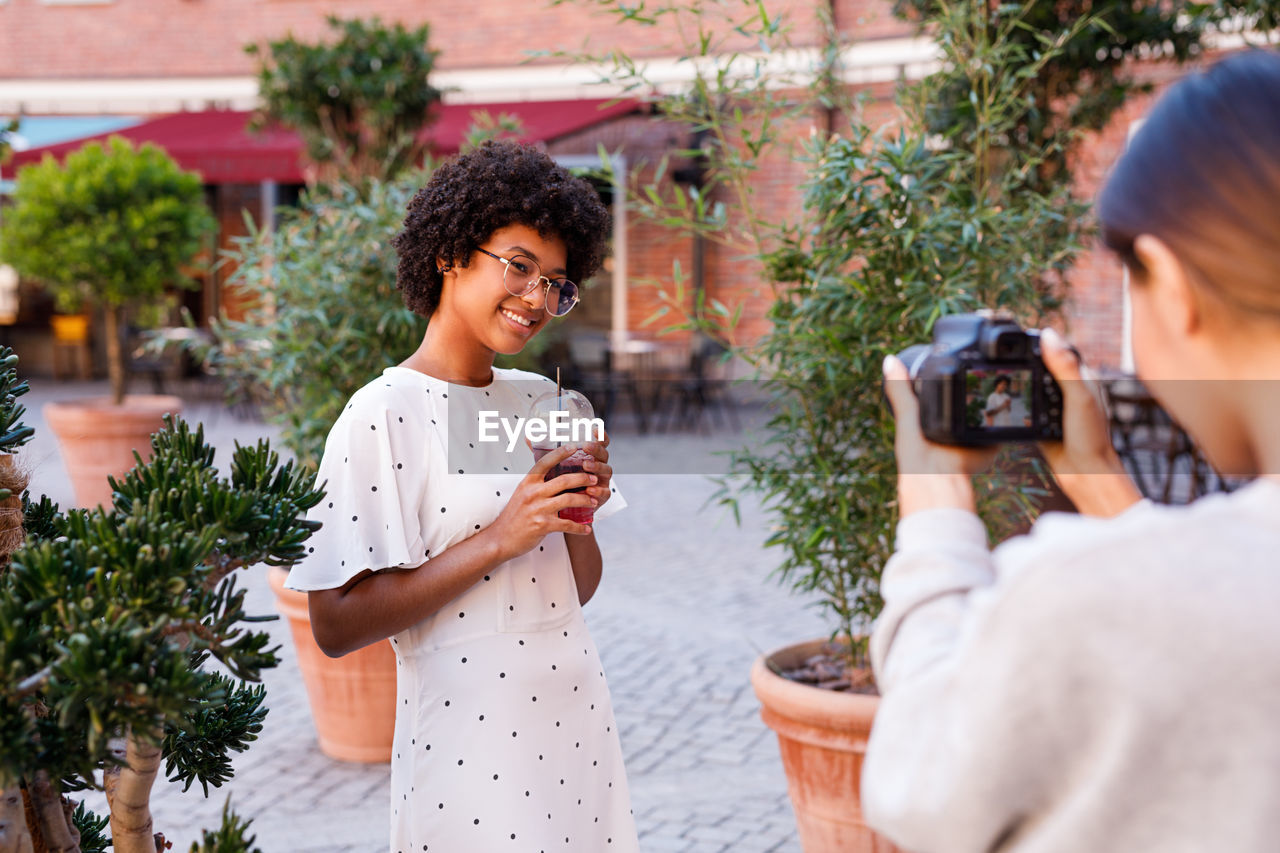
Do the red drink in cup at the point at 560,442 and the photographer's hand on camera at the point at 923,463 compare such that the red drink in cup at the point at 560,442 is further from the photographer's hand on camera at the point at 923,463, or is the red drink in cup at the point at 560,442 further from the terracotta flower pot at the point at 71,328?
the terracotta flower pot at the point at 71,328

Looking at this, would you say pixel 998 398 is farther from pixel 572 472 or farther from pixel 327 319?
pixel 327 319

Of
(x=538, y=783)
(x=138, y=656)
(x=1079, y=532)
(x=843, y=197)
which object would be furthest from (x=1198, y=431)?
(x=843, y=197)

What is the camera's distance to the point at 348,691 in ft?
15.4

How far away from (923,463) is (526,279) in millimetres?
1149

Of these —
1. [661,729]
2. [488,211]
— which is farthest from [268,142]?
[488,211]

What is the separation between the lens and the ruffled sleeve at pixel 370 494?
1.96m

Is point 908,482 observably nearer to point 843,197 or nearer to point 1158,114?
point 1158,114

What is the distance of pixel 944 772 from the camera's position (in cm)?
89

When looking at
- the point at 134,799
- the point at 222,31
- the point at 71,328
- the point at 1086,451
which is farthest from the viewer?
the point at 71,328

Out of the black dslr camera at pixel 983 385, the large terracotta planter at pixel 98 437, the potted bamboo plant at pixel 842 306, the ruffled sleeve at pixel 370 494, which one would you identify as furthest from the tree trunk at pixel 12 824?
the large terracotta planter at pixel 98 437

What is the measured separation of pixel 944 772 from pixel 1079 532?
0.20 metres

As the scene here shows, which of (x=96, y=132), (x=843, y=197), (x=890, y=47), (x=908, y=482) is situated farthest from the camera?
(x=96, y=132)

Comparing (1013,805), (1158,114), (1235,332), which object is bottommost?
(1013,805)

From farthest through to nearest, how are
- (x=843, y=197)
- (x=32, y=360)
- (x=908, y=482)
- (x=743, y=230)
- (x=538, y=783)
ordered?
(x=32, y=360), (x=743, y=230), (x=843, y=197), (x=538, y=783), (x=908, y=482)
